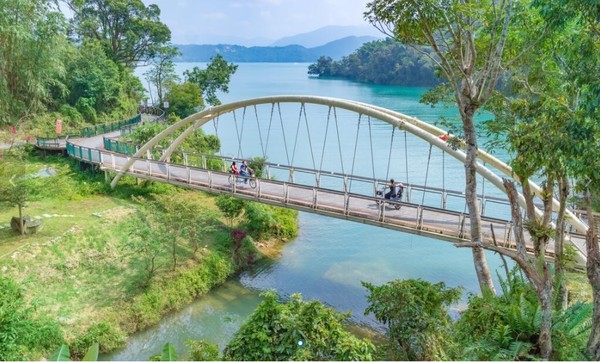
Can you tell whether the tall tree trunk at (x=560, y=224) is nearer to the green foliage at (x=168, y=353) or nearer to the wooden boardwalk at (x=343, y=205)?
the wooden boardwalk at (x=343, y=205)

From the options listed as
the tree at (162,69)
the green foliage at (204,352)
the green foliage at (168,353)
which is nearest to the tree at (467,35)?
the green foliage at (204,352)

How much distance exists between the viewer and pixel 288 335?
6.13 meters

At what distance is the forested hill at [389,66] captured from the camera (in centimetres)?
7681

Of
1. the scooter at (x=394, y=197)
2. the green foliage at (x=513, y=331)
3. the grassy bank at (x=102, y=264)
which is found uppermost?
the scooter at (x=394, y=197)

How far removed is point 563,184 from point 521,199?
12.7 feet

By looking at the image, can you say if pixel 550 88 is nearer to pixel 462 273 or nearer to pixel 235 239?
pixel 462 273

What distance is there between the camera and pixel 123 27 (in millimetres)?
42656

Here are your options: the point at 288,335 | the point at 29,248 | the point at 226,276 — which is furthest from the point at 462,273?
the point at 29,248

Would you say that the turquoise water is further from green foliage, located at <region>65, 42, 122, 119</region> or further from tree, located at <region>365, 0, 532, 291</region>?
green foliage, located at <region>65, 42, 122, 119</region>

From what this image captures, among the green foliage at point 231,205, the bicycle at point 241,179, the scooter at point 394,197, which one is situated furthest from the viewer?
the green foliage at point 231,205

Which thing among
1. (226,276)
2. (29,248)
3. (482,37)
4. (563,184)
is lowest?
(226,276)

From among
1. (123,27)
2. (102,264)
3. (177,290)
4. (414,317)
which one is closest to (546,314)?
(414,317)

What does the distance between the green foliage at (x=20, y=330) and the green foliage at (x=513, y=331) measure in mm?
8743

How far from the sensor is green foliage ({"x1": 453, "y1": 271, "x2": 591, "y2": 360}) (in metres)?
6.63
